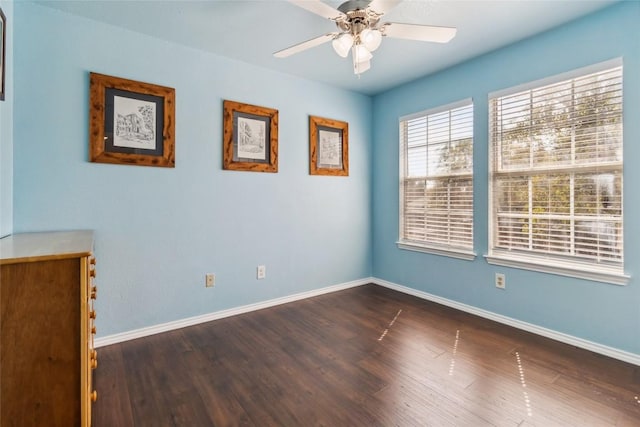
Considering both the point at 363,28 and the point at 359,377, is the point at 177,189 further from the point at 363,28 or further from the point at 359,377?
the point at 359,377

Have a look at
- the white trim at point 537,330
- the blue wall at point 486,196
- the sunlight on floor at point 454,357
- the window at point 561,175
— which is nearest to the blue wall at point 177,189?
the blue wall at point 486,196

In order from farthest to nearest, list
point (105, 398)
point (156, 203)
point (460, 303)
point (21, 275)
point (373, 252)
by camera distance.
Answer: point (373, 252), point (460, 303), point (156, 203), point (105, 398), point (21, 275)

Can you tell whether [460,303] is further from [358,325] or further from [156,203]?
[156,203]

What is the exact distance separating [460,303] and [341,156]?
2.06m

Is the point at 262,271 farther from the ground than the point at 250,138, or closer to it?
closer to it

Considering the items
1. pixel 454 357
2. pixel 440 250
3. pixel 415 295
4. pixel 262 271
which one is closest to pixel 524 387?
pixel 454 357

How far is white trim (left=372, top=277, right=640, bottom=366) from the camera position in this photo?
7.00 ft

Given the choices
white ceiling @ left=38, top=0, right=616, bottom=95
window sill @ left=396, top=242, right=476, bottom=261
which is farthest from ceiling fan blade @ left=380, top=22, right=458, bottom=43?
window sill @ left=396, top=242, right=476, bottom=261

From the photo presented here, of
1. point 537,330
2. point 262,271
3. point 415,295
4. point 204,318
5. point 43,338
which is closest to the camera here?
point 43,338

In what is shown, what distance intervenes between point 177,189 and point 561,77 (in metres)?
3.20

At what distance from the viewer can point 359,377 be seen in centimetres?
194

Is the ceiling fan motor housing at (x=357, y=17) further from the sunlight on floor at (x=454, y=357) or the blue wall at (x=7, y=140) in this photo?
the sunlight on floor at (x=454, y=357)

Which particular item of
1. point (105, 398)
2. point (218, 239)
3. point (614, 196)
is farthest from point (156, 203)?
point (614, 196)

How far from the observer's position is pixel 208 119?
2.81m
